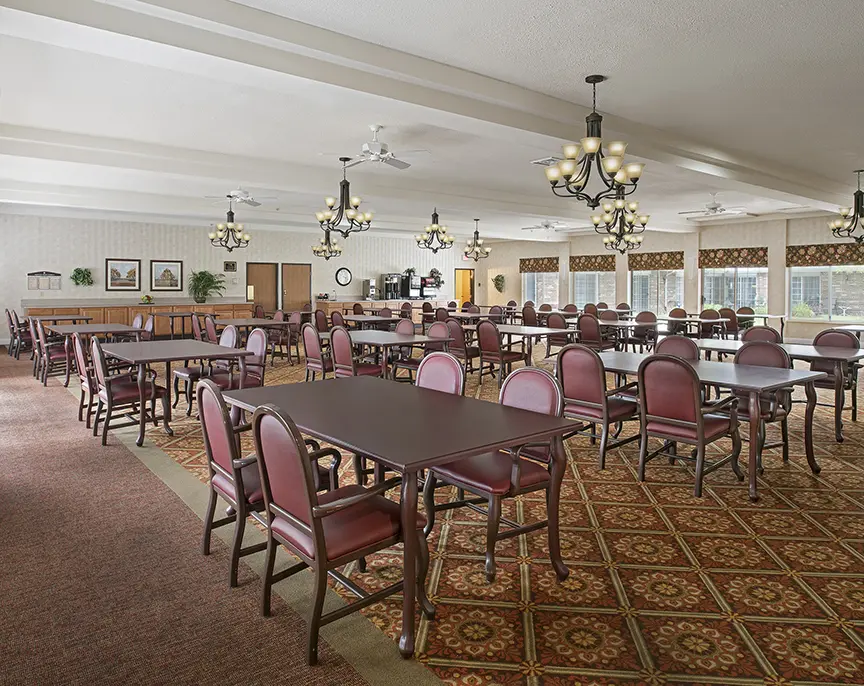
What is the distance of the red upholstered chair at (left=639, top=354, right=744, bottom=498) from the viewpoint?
12.7ft

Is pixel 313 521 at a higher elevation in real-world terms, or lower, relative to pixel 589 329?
lower

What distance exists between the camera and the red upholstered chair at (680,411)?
3.87 meters

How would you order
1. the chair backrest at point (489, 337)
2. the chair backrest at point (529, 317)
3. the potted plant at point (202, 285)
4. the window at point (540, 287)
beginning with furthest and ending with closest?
the window at point (540, 287)
the potted plant at point (202, 285)
the chair backrest at point (529, 317)
the chair backrest at point (489, 337)

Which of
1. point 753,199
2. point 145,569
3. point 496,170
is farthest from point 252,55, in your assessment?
point 753,199

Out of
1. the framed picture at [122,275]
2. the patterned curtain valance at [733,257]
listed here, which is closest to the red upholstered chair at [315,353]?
the framed picture at [122,275]

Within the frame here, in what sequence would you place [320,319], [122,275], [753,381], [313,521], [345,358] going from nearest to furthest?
[313,521]
[753,381]
[345,358]
[320,319]
[122,275]

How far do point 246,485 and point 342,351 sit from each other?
390 centimetres

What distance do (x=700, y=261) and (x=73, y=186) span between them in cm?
1390

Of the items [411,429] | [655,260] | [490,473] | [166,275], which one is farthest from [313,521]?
[655,260]

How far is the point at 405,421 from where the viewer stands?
276 centimetres

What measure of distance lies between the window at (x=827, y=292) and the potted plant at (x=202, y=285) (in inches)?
542

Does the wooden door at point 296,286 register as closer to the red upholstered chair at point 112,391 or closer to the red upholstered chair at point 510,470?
the red upholstered chair at point 112,391

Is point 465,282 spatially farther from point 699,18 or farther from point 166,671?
point 166,671

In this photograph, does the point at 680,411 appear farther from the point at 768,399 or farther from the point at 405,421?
the point at 405,421
